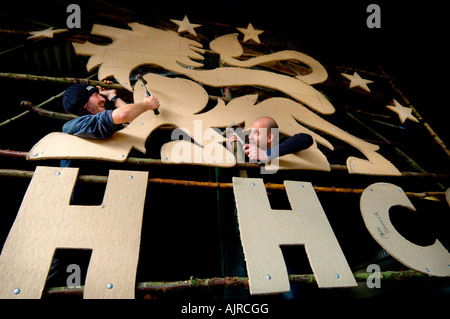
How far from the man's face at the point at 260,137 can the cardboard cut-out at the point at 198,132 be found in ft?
0.31

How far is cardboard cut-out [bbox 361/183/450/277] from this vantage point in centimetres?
151

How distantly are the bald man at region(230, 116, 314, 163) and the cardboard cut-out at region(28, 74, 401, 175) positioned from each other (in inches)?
3.0

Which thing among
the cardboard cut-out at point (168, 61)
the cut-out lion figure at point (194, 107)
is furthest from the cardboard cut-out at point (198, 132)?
the cardboard cut-out at point (168, 61)

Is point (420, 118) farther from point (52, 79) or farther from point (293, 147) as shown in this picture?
point (52, 79)

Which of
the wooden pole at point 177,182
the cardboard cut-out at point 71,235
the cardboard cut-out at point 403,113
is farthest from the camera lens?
the cardboard cut-out at point 403,113

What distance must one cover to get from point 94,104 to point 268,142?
152cm

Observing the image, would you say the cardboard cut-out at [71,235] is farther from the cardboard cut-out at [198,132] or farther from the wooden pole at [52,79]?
the wooden pole at [52,79]


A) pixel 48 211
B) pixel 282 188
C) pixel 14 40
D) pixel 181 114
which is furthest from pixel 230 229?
pixel 14 40

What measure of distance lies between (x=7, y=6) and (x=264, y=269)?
382 centimetres

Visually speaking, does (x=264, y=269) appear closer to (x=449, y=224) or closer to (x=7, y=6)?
(x=449, y=224)

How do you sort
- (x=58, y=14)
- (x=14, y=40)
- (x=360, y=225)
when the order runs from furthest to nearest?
(x=360, y=225)
(x=58, y=14)
(x=14, y=40)

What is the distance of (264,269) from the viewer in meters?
1.22

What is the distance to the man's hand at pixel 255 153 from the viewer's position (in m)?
1.86

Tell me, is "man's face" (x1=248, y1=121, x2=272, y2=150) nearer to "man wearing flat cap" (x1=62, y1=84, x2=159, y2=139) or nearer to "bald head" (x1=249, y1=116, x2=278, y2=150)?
"bald head" (x1=249, y1=116, x2=278, y2=150)
